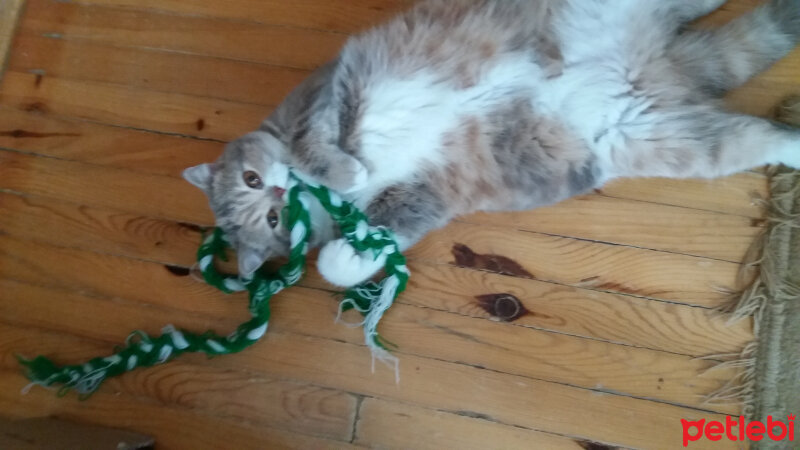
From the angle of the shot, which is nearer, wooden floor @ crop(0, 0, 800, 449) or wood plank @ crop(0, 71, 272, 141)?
wooden floor @ crop(0, 0, 800, 449)

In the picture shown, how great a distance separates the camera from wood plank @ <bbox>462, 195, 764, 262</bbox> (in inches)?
62.3

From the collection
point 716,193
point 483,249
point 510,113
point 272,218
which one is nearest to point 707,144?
point 716,193

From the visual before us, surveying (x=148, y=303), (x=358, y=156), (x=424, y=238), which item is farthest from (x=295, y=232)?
(x=148, y=303)

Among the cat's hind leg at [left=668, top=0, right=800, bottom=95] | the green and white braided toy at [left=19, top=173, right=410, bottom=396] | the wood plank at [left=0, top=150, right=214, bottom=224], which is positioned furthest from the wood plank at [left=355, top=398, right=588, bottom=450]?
the cat's hind leg at [left=668, top=0, right=800, bottom=95]

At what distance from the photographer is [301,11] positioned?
1.80 m

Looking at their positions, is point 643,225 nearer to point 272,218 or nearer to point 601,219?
point 601,219

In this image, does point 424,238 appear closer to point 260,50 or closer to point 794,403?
point 260,50

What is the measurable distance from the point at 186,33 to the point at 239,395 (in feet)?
3.89

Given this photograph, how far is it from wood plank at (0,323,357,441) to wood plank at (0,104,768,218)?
60 centimetres

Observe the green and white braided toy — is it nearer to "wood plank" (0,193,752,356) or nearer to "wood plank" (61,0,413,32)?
"wood plank" (0,193,752,356)

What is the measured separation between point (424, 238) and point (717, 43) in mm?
944

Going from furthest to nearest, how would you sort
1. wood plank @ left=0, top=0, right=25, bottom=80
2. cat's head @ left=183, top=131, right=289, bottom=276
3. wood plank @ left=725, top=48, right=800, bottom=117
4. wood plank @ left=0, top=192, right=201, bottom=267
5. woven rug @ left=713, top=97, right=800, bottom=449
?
wood plank @ left=0, top=0, right=25, bottom=80, wood plank @ left=0, top=192, right=201, bottom=267, wood plank @ left=725, top=48, right=800, bottom=117, woven rug @ left=713, top=97, right=800, bottom=449, cat's head @ left=183, top=131, right=289, bottom=276

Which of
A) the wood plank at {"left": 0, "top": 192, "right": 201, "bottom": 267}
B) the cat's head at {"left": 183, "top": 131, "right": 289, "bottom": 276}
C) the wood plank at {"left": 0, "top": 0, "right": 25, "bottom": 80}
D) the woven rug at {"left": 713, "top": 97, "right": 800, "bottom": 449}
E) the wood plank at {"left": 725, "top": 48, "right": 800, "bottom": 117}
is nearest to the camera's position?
the cat's head at {"left": 183, "top": 131, "right": 289, "bottom": 276}

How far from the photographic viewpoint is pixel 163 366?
1682 mm
